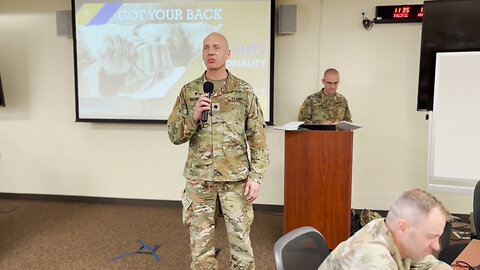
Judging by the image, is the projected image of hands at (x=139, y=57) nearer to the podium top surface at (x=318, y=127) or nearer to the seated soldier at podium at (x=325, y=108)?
the seated soldier at podium at (x=325, y=108)

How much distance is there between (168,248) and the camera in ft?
10.8

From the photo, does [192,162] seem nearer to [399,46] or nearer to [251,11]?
[251,11]

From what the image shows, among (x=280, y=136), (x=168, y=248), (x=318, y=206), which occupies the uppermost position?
(x=280, y=136)

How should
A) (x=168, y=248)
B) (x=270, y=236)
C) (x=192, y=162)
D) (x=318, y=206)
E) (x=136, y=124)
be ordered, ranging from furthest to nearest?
1. (x=136, y=124)
2. (x=270, y=236)
3. (x=168, y=248)
4. (x=318, y=206)
5. (x=192, y=162)

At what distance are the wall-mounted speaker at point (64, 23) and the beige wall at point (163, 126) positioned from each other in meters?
0.14

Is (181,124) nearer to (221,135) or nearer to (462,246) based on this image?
(221,135)

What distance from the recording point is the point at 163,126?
171 inches

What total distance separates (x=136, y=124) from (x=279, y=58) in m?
1.75

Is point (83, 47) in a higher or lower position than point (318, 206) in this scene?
higher

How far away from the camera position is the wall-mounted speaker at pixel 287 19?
389cm

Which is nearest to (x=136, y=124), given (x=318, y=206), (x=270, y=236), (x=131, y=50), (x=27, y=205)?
(x=131, y=50)

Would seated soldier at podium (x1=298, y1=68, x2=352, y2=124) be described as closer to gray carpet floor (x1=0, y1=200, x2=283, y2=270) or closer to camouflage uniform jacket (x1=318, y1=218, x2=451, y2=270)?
gray carpet floor (x1=0, y1=200, x2=283, y2=270)

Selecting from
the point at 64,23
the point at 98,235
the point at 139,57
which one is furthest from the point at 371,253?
the point at 64,23

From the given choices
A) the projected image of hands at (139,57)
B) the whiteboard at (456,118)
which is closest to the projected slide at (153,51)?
the projected image of hands at (139,57)
